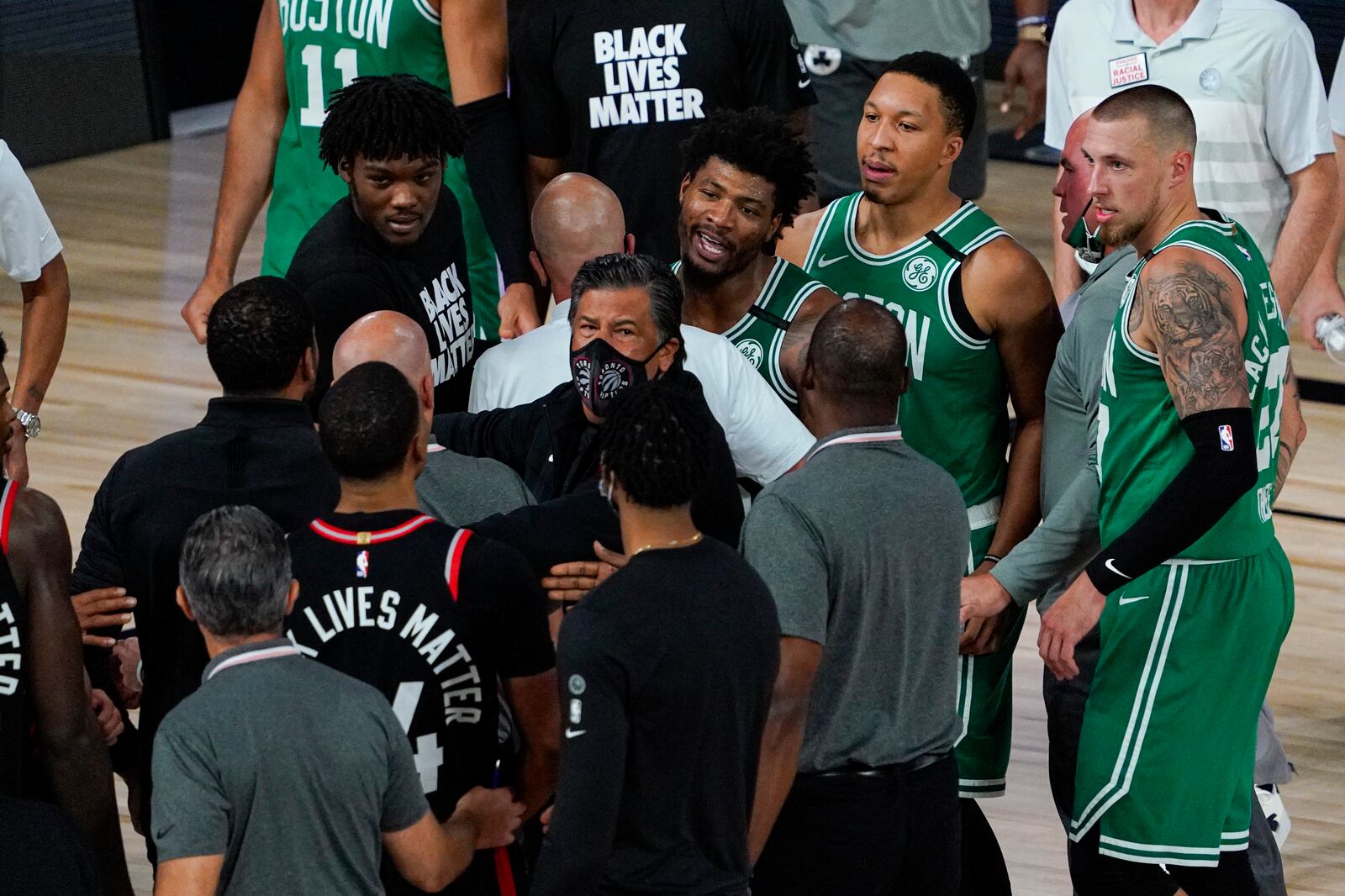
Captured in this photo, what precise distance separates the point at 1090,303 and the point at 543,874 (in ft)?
5.09

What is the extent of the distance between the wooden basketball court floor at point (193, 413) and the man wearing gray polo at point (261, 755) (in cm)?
152

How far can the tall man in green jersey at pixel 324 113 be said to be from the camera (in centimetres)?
393

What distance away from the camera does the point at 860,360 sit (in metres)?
2.79

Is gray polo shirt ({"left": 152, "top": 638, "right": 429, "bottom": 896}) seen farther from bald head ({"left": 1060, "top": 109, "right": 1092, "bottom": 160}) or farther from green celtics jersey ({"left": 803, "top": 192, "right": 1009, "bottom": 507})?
bald head ({"left": 1060, "top": 109, "right": 1092, "bottom": 160})

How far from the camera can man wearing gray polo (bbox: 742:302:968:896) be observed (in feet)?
8.78

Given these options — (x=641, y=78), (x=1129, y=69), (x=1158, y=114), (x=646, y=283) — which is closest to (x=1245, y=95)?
(x=1129, y=69)

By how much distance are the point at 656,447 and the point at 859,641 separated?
54cm

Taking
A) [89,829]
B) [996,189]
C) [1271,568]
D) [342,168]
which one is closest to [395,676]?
[89,829]

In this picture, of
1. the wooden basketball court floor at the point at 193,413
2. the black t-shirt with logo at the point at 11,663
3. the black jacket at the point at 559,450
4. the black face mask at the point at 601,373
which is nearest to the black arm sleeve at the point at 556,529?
the black jacket at the point at 559,450

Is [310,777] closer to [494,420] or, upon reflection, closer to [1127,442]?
[494,420]

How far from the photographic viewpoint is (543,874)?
91.8 inches

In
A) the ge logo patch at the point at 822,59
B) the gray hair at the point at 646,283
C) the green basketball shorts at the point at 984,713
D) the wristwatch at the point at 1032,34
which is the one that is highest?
the wristwatch at the point at 1032,34

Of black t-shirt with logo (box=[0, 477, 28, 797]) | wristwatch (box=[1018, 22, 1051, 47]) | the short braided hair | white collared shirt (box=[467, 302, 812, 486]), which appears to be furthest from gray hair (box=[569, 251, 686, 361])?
wristwatch (box=[1018, 22, 1051, 47])

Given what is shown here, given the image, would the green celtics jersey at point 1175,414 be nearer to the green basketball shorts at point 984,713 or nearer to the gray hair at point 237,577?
the green basketball shorts at point 984,713
